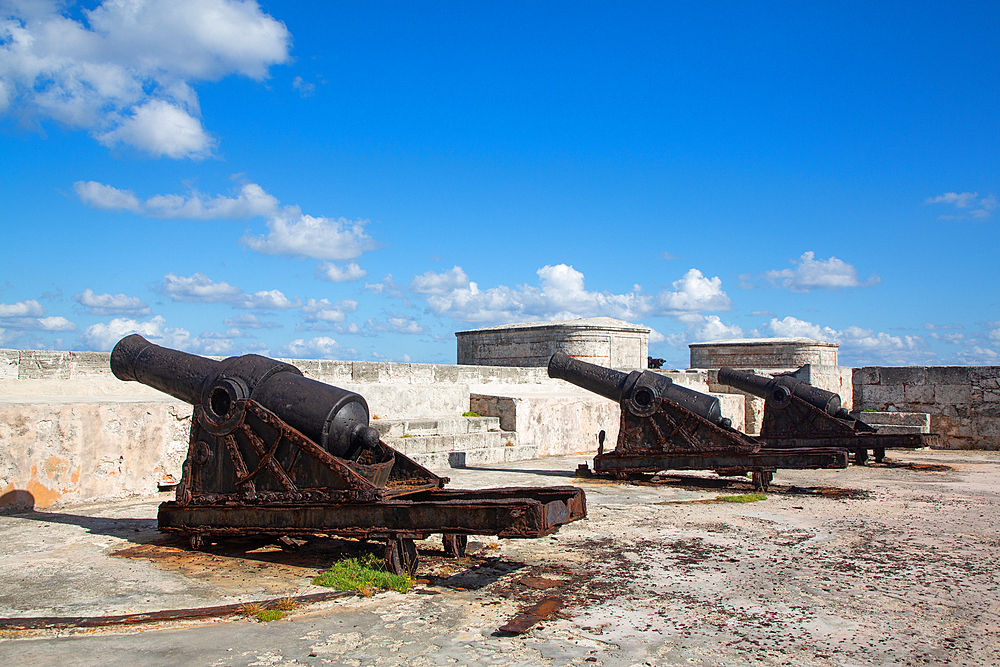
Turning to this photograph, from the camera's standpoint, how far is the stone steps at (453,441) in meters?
9.87

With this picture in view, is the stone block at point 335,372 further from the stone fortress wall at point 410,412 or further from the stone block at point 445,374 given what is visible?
the stone block at point 445,374

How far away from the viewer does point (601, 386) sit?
9297 mm

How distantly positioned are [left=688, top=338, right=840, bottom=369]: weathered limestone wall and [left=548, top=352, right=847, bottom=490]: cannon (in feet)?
58.1

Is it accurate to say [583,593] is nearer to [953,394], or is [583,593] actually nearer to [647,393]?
[647,393]

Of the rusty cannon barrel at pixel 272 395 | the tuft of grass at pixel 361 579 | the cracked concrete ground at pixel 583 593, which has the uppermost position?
the rusty cannon barrel at pixel 272 395

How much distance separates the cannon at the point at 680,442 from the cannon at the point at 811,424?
82.9 inches

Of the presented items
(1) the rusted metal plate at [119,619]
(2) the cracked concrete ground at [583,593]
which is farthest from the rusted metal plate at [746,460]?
(1) the rusted metal plate at [119,619]

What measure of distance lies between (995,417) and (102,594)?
15.5 m

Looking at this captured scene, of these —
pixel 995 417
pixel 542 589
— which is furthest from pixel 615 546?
pixel 995 417

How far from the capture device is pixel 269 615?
3521 millimetres

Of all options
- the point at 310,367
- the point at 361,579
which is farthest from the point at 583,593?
the point at 310,367

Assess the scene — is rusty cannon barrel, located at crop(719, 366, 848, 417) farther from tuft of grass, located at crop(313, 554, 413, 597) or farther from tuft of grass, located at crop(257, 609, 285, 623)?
tuft of grass, located at crop(257, 609, 285, 623)

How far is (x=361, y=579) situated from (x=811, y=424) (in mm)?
8265

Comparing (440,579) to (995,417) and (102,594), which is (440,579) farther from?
(995,417)
